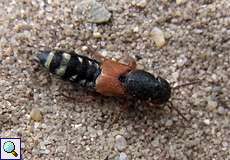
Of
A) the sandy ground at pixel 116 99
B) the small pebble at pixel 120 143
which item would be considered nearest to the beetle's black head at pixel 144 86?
the sandy ground at pixel 116 99

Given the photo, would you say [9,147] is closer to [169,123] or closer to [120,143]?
[120,143]

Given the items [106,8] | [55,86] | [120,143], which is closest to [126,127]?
[120,143]

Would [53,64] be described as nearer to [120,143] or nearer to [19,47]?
[19,47]

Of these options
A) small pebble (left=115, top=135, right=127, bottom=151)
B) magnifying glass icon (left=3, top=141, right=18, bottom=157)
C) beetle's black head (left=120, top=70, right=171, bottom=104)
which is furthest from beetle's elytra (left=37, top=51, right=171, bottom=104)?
magnifying glass icon (left=3, top=141, right=18, bottom=157)

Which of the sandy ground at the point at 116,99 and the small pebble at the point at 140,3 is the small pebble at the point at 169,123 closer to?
the sandy ground at the point at 116,99

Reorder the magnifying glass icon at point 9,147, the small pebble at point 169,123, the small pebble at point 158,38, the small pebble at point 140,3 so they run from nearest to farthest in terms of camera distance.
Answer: the magnifying glass icon at point 9,147 < the small pebble at point 169,123 < the small pebble at point 158,38 < the small pebble at point 140,3

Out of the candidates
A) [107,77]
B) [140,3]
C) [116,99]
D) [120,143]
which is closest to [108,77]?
[107,77]
